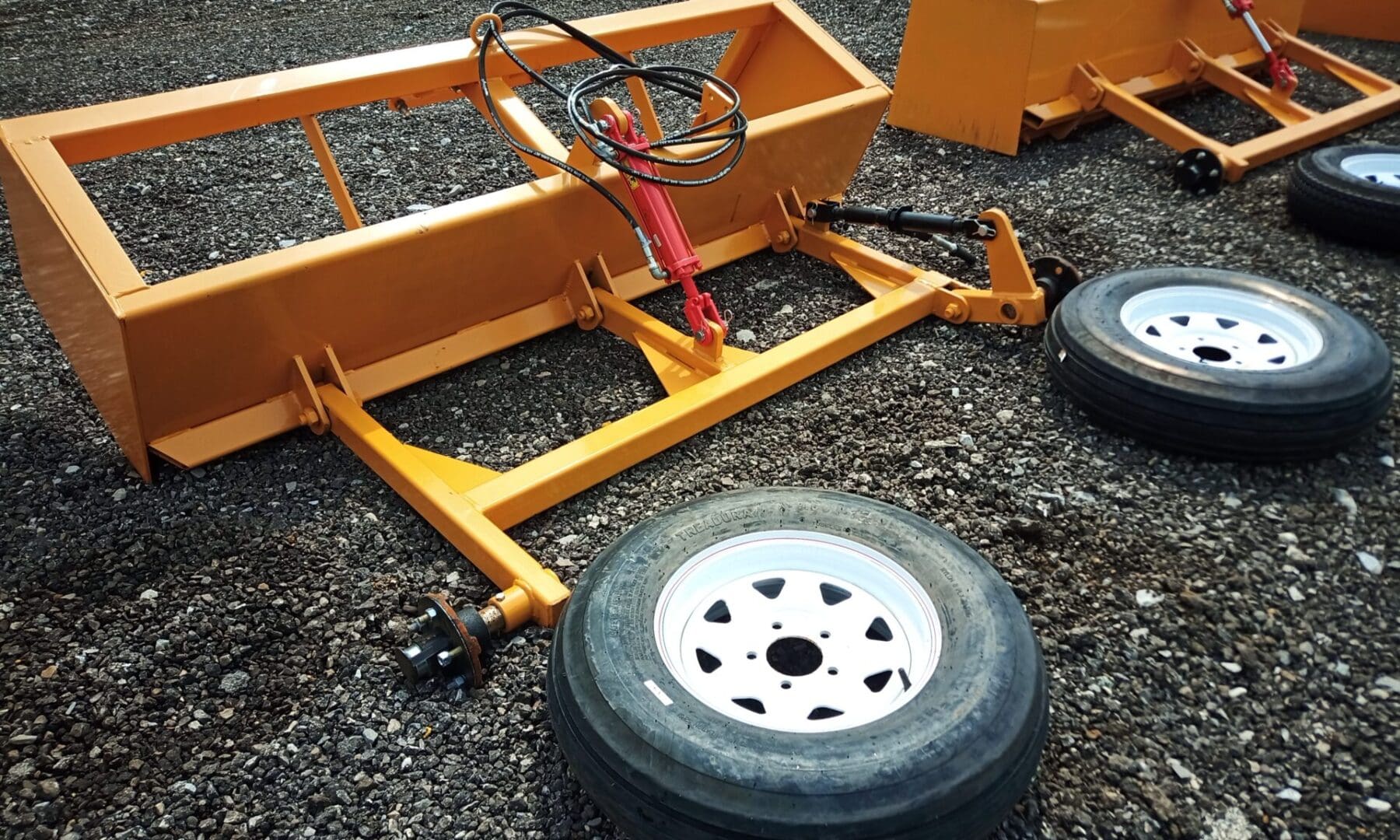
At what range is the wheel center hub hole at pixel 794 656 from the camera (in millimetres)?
2443

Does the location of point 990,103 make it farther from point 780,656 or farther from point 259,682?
point 259,682

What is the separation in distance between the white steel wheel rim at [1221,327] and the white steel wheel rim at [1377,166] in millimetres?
1882

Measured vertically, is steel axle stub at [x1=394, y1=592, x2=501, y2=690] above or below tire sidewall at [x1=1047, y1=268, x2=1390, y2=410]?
below

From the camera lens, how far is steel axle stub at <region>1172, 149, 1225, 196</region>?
17.1 feet

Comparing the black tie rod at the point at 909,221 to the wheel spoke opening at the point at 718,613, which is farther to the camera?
the black tie rod at the point at 909,221

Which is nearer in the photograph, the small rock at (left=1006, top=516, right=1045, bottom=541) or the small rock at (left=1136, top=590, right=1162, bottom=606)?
the small rock at (left=1136, top=590, right=1162, bottom=606)

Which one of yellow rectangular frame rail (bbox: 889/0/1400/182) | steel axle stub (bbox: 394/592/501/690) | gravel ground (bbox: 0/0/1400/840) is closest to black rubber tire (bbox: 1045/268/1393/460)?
gravel ground (bbox: 0/0/1400/840)

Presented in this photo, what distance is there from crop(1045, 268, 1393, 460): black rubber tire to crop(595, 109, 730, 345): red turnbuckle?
131 cm

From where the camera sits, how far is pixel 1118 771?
2344 millimetres

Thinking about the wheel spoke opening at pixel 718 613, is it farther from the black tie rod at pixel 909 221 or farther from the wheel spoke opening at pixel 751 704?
the black tie rod at pixel 909 221

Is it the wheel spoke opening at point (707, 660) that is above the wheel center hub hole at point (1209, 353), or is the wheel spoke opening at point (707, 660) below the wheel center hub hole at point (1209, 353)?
above

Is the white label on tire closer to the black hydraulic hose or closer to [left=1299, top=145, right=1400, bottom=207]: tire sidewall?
the black hydraulic hose

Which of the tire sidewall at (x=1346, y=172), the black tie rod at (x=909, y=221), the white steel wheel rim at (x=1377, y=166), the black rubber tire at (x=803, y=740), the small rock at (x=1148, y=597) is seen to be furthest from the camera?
the white steel wheel rim at (x=1377, y=166)

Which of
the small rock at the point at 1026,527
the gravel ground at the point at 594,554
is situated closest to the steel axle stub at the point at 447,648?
the gravel ground at the point at 594,554
